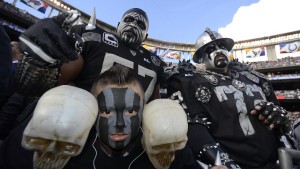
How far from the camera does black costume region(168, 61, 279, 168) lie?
2.56 m

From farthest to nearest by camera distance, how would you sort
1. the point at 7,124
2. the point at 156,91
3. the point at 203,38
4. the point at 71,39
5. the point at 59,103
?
the point at 203,38
the point at 156,91
the point at 7,124
the point at 71,39
the point at 59,103

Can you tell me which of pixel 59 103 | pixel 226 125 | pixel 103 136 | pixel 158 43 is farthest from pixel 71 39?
pixel 158 43

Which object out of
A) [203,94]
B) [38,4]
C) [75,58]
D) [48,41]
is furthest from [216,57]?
[38,4]

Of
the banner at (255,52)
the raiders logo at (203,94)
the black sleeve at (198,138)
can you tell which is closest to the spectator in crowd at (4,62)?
the black sleeve at (198,138)

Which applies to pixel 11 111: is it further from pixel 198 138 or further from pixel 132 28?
pixel 198 138

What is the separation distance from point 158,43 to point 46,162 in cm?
3485

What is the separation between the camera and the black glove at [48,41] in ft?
4.21

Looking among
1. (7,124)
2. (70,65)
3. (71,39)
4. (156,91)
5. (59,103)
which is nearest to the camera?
(59,103)

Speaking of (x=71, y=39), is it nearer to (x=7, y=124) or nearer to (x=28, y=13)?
(x=7, y=124)

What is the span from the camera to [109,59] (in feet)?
8.25

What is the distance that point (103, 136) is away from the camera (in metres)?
1.64

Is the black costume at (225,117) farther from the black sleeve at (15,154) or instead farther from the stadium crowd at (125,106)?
the black sleeve at (15,154)

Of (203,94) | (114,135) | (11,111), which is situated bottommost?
(114,135)

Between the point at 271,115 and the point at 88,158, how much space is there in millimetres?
1880
